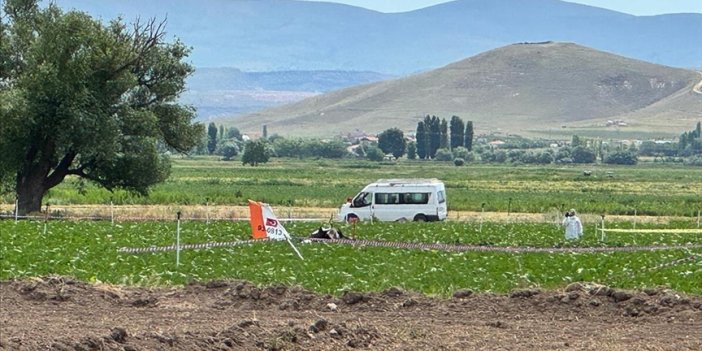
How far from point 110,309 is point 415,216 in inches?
1238

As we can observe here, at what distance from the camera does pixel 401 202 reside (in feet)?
169

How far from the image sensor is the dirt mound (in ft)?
55.0

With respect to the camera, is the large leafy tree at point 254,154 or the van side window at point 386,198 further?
the large leafy tree at point 254,154

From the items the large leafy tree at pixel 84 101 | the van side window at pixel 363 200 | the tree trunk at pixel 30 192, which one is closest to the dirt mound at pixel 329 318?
the large leafy tree at pixel 84 101

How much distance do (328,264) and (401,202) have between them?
24.0m

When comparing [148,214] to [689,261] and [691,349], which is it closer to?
[689,261]

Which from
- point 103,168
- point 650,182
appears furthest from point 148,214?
point 650,182

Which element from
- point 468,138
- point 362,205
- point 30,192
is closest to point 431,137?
point 468,138

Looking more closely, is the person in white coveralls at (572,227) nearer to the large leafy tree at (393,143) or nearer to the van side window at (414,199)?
Answer: the van side window at (414,199)

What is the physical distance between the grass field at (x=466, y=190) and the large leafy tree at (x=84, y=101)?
4556mm

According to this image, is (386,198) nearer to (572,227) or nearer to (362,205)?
(362,205)

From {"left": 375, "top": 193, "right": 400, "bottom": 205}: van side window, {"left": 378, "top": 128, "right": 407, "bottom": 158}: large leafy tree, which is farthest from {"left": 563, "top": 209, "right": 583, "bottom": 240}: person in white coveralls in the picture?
{"left": 378, "top": 128, "right": 407, "bottom": 158}: large leafy tree

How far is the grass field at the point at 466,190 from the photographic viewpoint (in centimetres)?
6600

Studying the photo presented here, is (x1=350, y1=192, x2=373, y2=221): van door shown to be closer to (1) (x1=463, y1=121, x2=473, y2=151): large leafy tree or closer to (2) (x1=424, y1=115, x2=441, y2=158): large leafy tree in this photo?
(2) (x1=424, y1=115, x2=441, y2=158): large leafy tree
